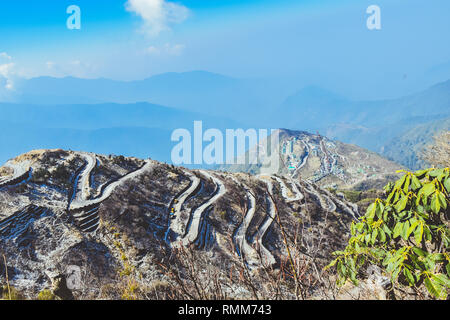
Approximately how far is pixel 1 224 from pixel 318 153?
120734mm

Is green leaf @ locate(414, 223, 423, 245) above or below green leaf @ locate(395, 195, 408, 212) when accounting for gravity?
below

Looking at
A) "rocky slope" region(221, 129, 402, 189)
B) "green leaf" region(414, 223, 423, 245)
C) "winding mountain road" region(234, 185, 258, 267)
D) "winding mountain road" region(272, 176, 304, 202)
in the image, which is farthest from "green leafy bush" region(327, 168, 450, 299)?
"rocky slope" region(221, 129, 402, 189)

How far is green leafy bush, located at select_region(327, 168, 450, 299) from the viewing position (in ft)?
11.5

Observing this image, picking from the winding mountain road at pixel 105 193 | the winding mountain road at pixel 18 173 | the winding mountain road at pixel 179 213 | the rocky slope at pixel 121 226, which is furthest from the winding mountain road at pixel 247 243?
the winding mountain road at pixel 18 173

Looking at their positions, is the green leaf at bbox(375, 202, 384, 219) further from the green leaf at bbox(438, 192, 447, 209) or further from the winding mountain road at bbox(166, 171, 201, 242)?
the winding mountain road at bbox(166, 171, 201, 242)

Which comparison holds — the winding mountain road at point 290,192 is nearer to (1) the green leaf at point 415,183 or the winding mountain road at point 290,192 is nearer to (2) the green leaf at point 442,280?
(1) the green leaf at point 415,183

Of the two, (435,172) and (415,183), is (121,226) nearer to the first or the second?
(415,183)

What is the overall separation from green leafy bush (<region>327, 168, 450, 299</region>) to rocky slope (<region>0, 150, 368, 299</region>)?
6.66 metres

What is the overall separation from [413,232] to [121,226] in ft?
70.7

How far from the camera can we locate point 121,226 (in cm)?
2183

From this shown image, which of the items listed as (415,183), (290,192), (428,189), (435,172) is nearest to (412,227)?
(428,189)

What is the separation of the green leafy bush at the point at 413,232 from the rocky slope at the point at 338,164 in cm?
8805

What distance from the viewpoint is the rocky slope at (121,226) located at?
15.7 metres
